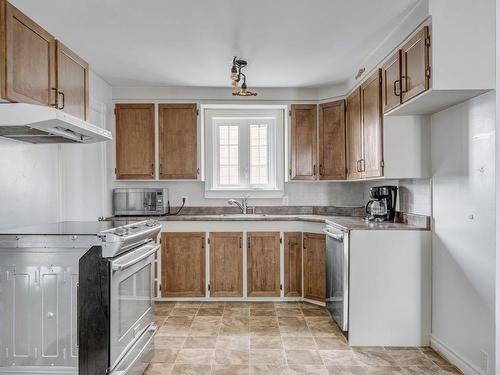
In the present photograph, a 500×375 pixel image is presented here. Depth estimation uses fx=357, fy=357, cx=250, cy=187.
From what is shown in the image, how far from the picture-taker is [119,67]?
3498 millimetres

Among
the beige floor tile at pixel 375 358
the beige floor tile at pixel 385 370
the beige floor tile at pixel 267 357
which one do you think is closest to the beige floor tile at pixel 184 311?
the beige floor tile at pixel 267 357

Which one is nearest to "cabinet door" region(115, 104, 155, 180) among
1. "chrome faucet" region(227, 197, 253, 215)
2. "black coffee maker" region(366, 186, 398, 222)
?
"chrome faucet" region(227, 197, 253, 215)

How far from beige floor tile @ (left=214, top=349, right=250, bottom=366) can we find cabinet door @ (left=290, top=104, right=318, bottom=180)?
6.95ft

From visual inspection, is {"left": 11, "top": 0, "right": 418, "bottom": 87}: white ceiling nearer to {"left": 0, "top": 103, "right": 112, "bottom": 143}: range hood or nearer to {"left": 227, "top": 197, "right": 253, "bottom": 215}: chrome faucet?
{"left": 0, "top": 103, "right": 112, "bottom": 143}: range hood

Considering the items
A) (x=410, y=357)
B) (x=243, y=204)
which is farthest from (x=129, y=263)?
(x=243, y=204)

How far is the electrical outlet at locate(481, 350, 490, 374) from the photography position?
6.79ft

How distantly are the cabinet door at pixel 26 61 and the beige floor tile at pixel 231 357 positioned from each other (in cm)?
205

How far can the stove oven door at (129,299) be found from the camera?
187 centimetres

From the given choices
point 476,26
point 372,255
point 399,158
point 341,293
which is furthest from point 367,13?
point 341,293

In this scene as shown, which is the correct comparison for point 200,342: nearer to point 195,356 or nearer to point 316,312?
point 195,356

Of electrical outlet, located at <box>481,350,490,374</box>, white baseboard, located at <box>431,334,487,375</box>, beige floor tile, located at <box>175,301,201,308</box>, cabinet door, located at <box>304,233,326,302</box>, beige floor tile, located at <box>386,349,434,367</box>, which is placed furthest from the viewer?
beige floor tile, located at <box>175,301,201,308</box>

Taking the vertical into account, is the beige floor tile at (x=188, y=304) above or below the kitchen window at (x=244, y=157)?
below

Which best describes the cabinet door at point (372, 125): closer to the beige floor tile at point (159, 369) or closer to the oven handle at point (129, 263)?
the oven handle at point (129, 263)

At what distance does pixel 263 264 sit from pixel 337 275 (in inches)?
39.8
